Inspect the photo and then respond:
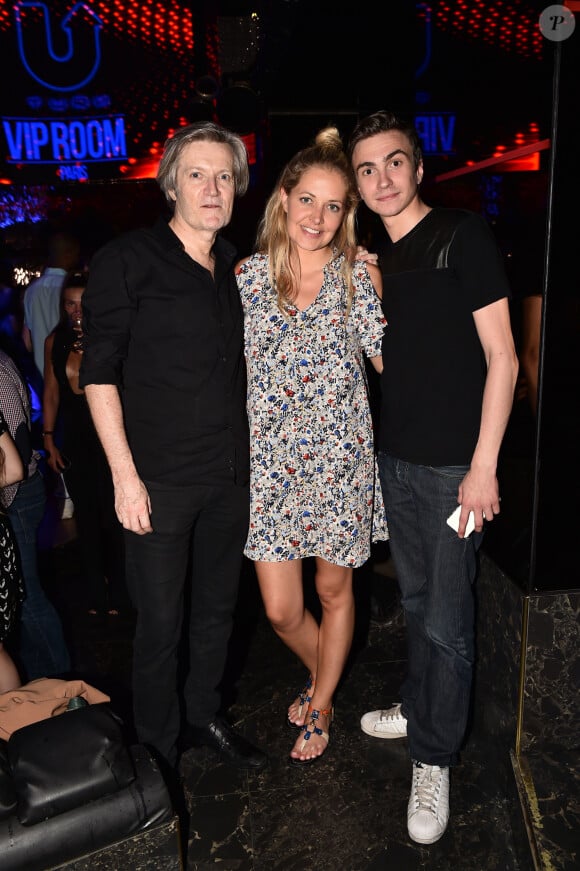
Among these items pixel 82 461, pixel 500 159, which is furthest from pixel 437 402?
pixel 82 461

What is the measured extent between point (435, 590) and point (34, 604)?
140cm

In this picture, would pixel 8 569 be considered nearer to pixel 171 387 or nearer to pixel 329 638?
pixel 171 387

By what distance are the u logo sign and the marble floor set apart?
4673mm

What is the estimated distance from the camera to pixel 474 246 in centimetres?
165

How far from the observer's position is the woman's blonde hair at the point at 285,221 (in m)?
1.90

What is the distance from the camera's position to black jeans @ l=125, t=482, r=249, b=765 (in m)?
1.90

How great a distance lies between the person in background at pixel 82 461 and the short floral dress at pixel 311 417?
130 centimetres

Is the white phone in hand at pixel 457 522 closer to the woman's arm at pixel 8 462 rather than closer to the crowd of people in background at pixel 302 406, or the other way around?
the crowd of people in background at pixel 302 406

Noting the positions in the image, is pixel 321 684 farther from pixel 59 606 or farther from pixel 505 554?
pixel 59 606

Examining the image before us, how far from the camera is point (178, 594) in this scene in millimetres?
1954

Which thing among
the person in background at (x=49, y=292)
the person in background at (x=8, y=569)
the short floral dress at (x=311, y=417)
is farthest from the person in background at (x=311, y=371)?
the person in background at (x=49, y=292)

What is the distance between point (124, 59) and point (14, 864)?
5736 mm

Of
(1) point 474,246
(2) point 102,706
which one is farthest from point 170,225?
(2) point 102,706

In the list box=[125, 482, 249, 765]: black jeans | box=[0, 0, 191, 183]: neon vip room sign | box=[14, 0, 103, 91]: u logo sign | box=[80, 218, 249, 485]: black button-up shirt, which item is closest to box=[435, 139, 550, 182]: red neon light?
box=[80, 218, 249, 485]: black button-up shirt
